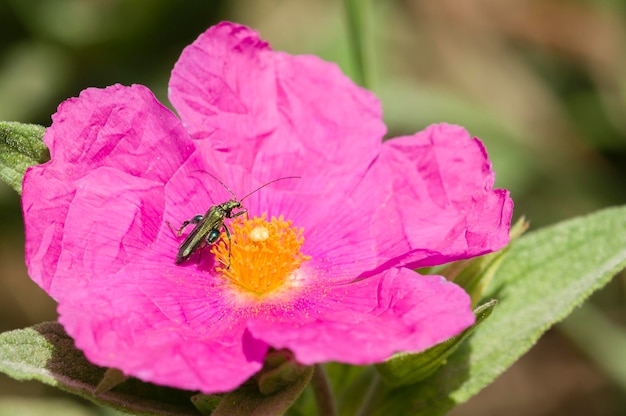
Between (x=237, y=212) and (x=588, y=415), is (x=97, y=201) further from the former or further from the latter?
(x=588, y=415)

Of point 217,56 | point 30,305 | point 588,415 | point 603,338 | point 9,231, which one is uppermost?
point 217,56

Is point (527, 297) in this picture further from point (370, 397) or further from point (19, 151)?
point (19, 151)

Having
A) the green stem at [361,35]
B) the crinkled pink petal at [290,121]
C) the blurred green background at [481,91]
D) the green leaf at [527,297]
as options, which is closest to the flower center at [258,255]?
the crinkled pink petal at [290,121]

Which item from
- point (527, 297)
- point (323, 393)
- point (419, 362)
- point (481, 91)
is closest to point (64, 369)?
point (323, 393)

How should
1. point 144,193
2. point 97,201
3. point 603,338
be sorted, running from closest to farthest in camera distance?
point 97,201 → point 144,193 → point 603,338

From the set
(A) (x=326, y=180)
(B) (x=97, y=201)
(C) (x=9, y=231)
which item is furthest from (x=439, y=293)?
(C) (x=9, y=231)

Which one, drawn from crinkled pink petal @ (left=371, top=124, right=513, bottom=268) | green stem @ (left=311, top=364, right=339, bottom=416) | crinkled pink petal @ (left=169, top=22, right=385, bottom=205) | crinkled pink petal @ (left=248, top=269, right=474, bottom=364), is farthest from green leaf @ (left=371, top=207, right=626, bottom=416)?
crinkled pink petal @ (left=169, top=22, right=385, bottom=205)

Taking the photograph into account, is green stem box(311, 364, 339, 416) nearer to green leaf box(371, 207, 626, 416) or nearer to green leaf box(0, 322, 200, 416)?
green leaf box(371, 207, 626, 416)

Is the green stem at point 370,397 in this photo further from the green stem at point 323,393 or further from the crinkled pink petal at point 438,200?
the crinkled pink petal at point 438,200
